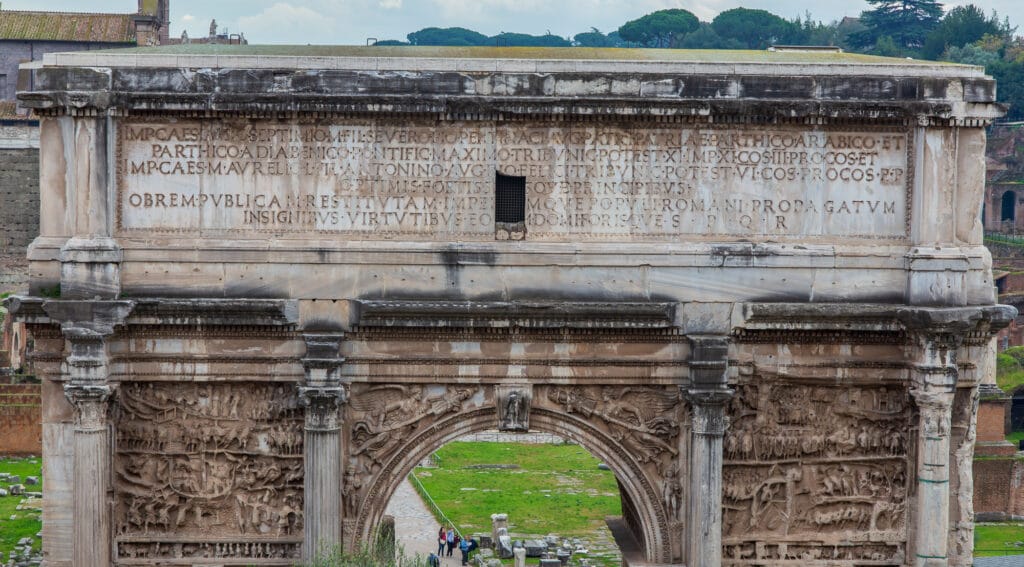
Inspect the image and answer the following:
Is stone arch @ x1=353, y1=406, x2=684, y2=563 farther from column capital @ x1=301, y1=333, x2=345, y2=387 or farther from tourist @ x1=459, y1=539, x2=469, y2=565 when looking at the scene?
tourist @ x1=459, y1=539, x2=469, y2=565

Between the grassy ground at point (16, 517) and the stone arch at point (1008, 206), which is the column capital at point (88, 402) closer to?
the grassy ground at point (16, 517)

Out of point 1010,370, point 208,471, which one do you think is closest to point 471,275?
point 208,471

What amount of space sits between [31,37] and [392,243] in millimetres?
58021

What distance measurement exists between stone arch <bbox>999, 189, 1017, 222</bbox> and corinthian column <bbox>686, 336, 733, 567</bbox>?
63.8m

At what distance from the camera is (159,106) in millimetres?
18219

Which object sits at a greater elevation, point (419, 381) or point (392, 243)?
point (392, 243)

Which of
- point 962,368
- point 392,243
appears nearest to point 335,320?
point 392,243

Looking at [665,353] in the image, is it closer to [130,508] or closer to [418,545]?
[130,508]

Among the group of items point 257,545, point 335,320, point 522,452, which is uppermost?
point 335,320

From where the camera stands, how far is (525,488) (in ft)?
151

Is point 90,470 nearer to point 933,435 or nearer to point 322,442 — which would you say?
point 322,442

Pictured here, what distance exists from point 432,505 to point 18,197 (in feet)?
101

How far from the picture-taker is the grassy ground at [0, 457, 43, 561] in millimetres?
35531

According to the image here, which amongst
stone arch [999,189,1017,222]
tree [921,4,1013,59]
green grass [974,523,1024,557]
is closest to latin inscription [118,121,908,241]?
green grass [974,523,1024,557]
